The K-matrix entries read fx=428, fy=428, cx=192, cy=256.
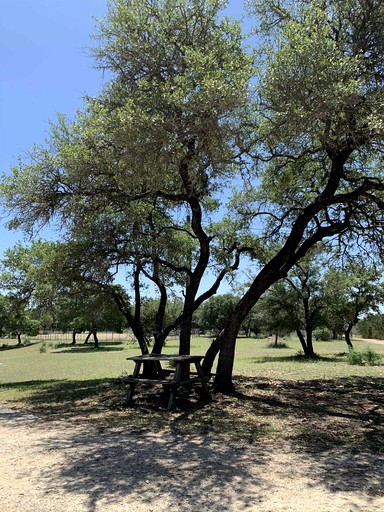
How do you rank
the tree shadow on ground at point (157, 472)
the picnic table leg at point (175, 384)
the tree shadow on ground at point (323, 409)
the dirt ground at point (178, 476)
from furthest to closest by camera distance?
the picnic table leg at point (175, 384) → the tree shadow on ground at point (323, 409) → the tree shadow on ground at point (157, 472) → the dirt ground at point (178, 476)

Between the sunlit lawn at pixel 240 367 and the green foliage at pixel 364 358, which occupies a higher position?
the green foliage at pixel 364 358

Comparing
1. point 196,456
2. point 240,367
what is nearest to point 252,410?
point 196,456

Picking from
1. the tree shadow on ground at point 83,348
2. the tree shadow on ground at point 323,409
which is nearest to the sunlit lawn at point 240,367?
the tree shadow on ground at point 323,409

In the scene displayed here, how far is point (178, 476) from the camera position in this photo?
14.5 ft

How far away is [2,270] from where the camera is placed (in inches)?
687

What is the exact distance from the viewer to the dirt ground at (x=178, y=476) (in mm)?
3697

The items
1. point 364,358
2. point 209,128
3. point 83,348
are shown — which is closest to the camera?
point 209,128

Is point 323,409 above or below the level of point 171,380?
below

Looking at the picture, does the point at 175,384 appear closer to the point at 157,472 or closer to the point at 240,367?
the point at 157,472

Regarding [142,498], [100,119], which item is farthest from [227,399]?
[100,119]

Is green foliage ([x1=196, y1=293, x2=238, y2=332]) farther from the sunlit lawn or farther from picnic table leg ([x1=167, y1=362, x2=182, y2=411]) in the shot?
picnic table leg ([x1=167, y1=362, x2=182, y2=411])

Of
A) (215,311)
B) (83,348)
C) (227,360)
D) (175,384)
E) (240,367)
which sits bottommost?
(240,367)

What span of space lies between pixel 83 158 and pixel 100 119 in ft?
3.48

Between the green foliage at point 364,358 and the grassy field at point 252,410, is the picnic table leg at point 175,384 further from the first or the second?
the green foliage at point 364,358
